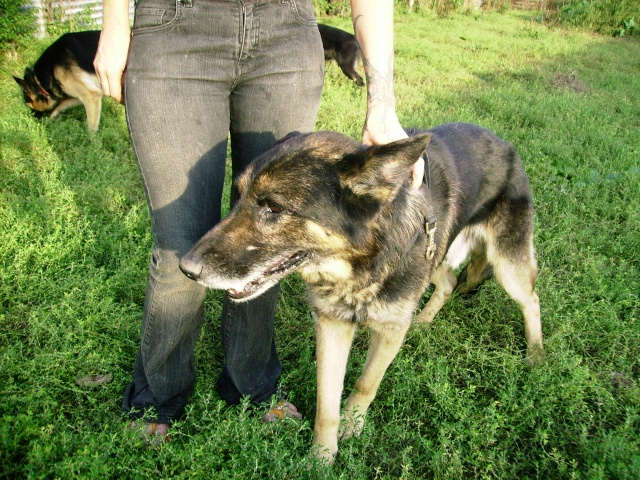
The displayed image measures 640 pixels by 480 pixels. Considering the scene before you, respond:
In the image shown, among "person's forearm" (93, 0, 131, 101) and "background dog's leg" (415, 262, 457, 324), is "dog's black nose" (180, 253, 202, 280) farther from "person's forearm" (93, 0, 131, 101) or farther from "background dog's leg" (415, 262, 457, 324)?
"background dog's leg" (415, 262, 457, 324)

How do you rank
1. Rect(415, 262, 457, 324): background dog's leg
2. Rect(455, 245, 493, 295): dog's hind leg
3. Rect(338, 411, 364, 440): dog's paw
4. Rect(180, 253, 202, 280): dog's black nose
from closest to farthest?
1. Rect(180, 253, 202, 280): dog's black nose
2. Rect(338, 411, 364, 440): dog's paw
3. Rect(455, 245, 493, 295): dog's hind leg
4. Rect(415, 262, 457, 324): background dog's leg

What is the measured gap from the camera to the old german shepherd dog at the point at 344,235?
1935mm

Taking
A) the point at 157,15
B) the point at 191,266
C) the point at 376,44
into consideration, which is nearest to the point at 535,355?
the point at 376,44

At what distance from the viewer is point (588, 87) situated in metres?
8.71

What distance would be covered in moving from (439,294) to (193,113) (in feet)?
7.48

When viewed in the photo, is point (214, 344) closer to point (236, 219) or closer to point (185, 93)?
point (236, 219)

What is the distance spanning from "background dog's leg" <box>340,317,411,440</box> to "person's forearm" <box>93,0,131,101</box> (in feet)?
5.36

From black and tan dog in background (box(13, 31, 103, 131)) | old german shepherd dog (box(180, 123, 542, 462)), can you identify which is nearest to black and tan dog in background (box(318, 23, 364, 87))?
black and tan dog in background (box(13, 31, 103, 131))

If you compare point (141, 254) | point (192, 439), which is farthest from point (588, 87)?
point (192, 439)

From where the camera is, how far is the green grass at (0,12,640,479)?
2143mm

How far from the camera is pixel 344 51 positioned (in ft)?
27.7

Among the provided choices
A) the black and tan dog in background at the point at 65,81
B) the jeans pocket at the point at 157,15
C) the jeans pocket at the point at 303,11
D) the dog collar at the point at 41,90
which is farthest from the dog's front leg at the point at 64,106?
the jeans pocket at the point at 303,11

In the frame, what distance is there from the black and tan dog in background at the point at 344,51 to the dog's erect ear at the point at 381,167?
23.1 feet

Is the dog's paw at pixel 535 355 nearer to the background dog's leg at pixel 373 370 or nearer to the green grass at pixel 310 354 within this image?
the green grass at pixel 310 354
